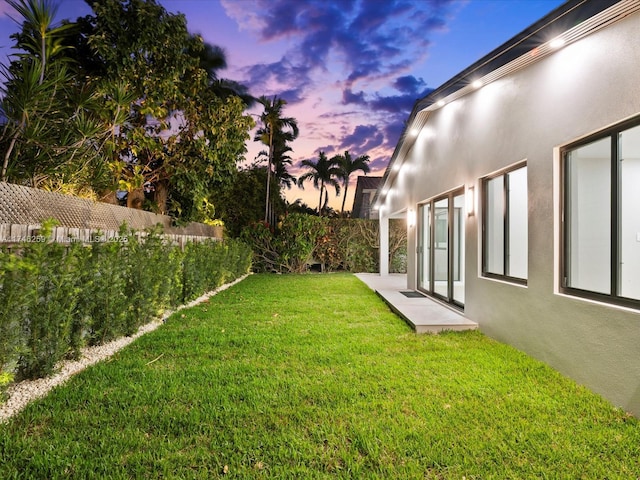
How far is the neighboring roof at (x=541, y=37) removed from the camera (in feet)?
9.89

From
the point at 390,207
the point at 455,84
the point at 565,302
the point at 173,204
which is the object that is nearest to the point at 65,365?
the point at 565,302

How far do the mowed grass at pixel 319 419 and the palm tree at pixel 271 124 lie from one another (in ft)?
55.5

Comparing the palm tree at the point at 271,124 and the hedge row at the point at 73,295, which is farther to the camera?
the palm tree at the point at 271,124

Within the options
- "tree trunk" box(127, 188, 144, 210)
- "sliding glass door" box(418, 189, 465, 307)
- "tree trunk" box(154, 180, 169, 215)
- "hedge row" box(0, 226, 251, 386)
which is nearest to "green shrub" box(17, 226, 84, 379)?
"hedge row" box(0, 226, 251, 386)

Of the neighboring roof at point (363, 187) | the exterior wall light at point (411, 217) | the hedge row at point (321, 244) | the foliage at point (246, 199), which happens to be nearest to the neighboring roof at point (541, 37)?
the exterior wall light at point (411, 217)

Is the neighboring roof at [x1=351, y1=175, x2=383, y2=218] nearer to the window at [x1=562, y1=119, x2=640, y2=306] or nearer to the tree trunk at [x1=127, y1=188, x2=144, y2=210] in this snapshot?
the tree trunk at [x1=127, y1=188, x2=144, y2=210]

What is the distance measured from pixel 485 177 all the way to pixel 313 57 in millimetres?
17839

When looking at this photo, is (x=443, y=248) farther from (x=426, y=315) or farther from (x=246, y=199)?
(x=246, y=199)

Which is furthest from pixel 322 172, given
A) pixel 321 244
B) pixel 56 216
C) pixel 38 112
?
pixel 56 216

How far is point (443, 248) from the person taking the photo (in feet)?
28.0

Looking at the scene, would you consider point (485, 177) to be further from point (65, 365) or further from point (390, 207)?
point (390, 207)

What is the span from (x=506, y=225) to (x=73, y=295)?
5348 mm

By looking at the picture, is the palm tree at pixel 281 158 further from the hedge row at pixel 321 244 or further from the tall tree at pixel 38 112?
the tall tree at pixel 38 112

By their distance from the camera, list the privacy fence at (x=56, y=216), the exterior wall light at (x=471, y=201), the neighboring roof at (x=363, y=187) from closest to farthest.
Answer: the privacy fence at (x=56, y=216)
the exterior wall light at (x=471, y=201)
the neighboring roof at (x=363, y=187)
